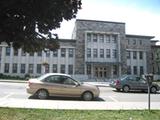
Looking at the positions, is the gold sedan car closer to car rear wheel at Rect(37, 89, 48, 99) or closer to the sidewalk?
car rear wheel at Rect(37, 89, 48, 99)

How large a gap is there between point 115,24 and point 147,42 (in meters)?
9.42

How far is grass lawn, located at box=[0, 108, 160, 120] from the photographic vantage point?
891cm

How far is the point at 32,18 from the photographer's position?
746 cm

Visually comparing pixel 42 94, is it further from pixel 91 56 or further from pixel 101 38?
pixel 101 38

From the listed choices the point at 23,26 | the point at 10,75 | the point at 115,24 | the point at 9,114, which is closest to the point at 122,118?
the point at 9,114

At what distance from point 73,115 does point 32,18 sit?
4.08 metres

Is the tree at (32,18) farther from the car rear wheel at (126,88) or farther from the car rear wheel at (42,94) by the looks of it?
the car rear wheel at (126,88)

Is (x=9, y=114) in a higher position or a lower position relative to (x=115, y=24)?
lower

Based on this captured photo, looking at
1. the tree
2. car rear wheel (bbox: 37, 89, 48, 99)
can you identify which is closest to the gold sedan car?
car rear wheel (bbox: 37, 89, 48, 99)

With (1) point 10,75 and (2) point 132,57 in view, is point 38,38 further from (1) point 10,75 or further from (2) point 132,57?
(2) point 132,57

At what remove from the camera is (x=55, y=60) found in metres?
52.7

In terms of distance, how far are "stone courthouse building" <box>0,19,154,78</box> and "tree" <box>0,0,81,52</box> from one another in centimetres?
4289

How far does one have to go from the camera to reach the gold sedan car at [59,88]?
15.5 meters

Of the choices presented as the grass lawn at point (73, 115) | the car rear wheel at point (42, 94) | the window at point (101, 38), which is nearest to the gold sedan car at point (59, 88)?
the car rear wheel at point (42, 94)
